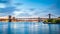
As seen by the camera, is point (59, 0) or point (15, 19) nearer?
point (59, 0)

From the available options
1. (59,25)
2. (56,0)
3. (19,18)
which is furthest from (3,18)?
(59,25)

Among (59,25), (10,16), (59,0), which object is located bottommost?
(59,25)

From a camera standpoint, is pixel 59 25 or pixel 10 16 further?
pixel 59 25

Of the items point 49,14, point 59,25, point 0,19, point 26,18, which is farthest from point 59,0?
point 59,25

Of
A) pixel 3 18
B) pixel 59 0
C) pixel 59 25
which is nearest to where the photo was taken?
pixel 59 0

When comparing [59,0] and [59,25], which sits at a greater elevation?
[59,0]

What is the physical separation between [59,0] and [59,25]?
2814mm

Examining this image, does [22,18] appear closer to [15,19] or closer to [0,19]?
[15,19]

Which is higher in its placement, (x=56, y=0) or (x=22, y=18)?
(x=56, y=0)

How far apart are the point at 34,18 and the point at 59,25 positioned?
2.61 m

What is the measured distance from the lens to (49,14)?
13.6 feet

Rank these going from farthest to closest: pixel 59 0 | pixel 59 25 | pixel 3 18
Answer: pixel 59 25 < pixel 3 18 < pixel 59 0

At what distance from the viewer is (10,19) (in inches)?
173

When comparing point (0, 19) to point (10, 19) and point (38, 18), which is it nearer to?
point (10, 19)
